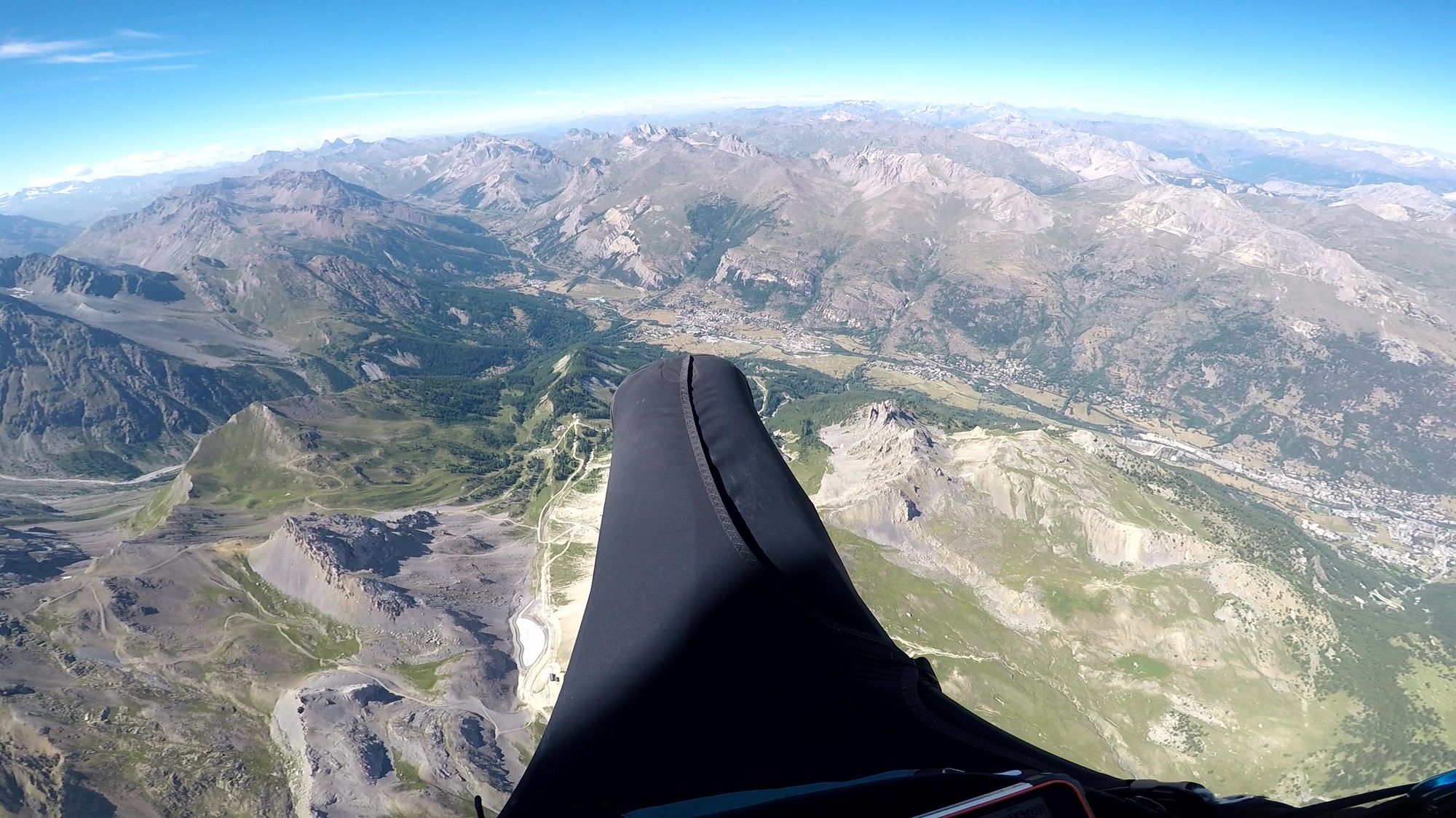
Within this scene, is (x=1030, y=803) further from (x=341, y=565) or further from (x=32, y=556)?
(x=32, y=556)

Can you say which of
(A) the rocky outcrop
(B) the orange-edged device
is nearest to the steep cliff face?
(A) the rocky outcrop

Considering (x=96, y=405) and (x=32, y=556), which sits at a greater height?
(x=96, y=405)

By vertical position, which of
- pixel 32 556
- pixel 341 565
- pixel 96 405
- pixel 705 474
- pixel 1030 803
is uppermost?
pixel 1030 803

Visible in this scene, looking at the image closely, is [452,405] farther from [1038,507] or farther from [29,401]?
[1038,507]

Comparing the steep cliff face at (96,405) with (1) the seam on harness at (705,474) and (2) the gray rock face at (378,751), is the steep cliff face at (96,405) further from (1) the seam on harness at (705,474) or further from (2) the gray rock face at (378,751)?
(1) the seam on harness at (705,474)

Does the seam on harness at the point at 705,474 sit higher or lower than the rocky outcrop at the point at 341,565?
higher

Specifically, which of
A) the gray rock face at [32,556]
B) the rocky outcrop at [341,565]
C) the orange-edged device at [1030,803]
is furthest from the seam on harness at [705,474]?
the gray rock face at [32,556]

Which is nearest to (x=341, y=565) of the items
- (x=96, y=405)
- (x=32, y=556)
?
(x=32, y=556)
